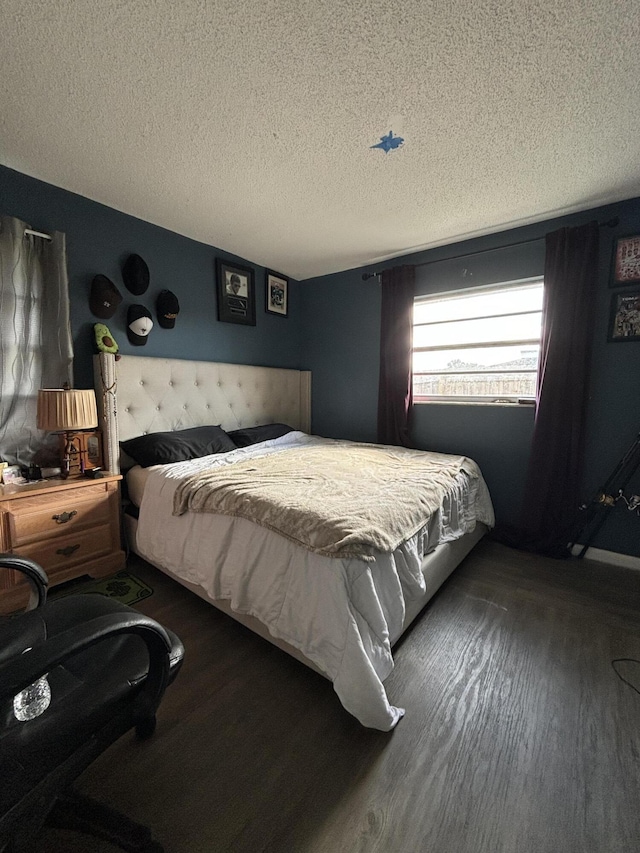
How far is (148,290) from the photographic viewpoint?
2.66 metres

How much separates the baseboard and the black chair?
2807 millimetres

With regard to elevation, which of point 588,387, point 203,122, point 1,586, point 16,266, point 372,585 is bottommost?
point 1,586

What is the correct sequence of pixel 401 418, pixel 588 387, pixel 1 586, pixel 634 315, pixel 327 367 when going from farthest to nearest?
pixel 327 367 < pixel 401 418 < pixel 588 387 < pixel 634 315 < pixel 1 586

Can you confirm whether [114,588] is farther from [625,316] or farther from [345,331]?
[625,316]

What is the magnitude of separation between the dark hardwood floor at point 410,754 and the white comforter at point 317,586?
17 cm

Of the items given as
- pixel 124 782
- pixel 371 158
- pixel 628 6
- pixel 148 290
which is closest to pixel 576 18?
pixel 628 6

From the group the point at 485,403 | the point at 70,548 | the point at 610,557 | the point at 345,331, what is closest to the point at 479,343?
the point at 485,403

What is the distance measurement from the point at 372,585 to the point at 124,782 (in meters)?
0.97

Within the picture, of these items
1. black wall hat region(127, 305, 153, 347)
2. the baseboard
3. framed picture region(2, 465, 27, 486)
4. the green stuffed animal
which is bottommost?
the baseboard

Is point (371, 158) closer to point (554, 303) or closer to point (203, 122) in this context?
point (203, 122)

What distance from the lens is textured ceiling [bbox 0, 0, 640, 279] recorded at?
3.79ft

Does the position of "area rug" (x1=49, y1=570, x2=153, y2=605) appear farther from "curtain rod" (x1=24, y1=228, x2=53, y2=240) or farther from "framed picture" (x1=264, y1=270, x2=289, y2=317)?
"framed picture" (x1=264, y1=270, x2=289, y2=317)

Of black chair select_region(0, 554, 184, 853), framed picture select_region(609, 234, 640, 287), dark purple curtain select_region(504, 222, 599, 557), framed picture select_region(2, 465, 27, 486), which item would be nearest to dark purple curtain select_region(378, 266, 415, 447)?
dark purple curtain select_region(504, 222, 599, 557)

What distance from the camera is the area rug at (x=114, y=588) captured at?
1964mm
